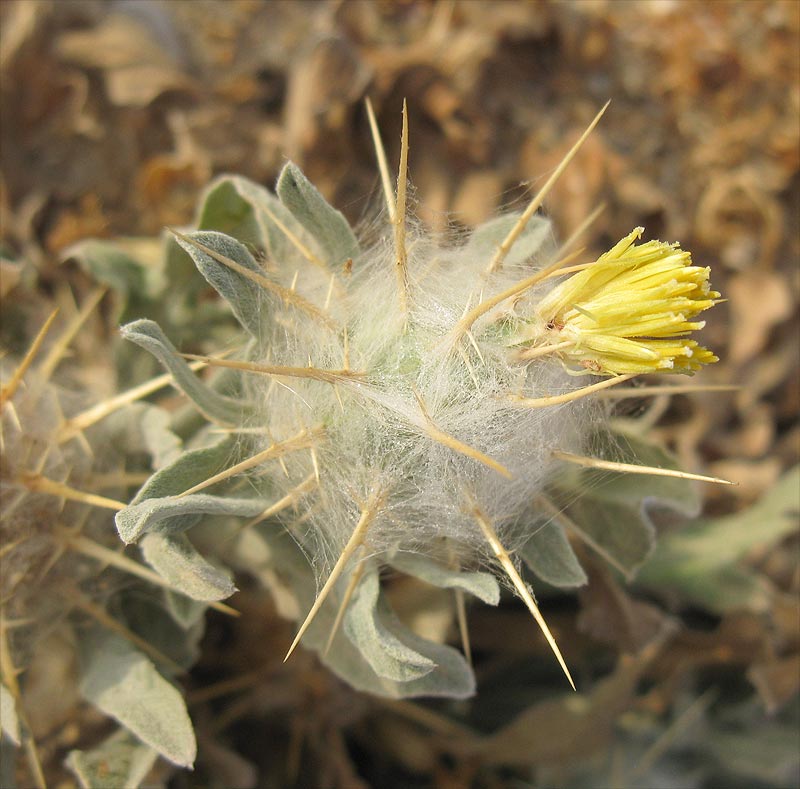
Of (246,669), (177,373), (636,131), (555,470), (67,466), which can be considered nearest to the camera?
(177,373)

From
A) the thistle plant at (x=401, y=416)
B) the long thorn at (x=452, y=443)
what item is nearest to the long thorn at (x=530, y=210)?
the thistle plant at (x=401, y=416)

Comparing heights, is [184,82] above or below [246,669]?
above

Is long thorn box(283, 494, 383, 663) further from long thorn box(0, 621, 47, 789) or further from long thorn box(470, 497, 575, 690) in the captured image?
long thorn box(0, 621, 47, 789)

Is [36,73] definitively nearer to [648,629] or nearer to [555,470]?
[555,470]

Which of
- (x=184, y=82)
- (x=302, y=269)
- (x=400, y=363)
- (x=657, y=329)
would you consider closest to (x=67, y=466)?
(x=302, y=269)

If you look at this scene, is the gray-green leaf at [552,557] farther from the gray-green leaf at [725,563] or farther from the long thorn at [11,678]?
the long thorn at [11,678]

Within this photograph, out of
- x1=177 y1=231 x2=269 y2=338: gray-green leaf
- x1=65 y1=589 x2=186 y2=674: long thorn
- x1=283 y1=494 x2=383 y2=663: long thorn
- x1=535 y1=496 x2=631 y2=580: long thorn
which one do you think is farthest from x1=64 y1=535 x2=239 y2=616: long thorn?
x1=535 y1=496 x2=631 y2=580: long thorn
